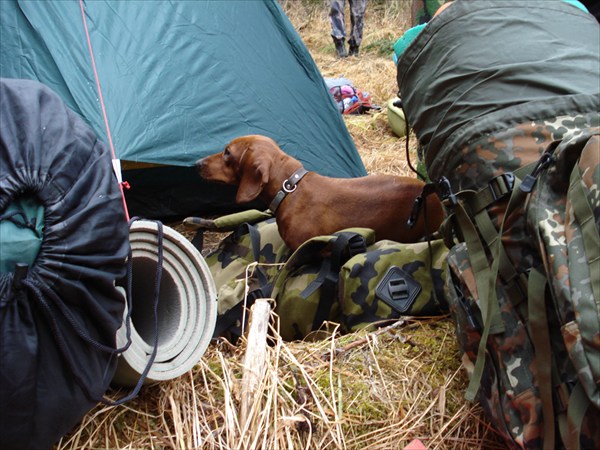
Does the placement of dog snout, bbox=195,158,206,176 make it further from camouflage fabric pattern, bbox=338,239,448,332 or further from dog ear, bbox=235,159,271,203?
camouflage fabric pattern, bbox=338,239,448,332

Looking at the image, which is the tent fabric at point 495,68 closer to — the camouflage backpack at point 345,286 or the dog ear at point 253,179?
the camouflage backpack at point 345,286

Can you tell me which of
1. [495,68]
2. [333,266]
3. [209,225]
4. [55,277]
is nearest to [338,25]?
[209,225]

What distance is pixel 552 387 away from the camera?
180 cm

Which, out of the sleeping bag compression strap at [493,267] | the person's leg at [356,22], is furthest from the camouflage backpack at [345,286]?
the person's leg at [356,22]

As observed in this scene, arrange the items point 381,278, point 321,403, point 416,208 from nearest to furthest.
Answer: point 321,403 → point 416,208 → point 381,278

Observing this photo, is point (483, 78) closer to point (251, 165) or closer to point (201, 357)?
point (201, 357)

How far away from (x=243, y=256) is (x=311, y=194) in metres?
0.51

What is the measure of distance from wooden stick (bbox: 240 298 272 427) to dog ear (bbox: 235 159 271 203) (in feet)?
4.61

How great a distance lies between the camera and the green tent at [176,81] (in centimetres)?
377

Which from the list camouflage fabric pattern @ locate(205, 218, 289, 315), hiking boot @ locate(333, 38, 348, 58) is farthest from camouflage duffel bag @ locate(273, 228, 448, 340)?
hiking boot @ locate(333, 38, 348, 58)

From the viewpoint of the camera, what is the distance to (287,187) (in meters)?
3.81

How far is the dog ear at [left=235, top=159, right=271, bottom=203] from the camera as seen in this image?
3.81m

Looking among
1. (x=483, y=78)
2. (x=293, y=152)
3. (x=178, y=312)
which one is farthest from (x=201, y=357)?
(x=293, y=152)

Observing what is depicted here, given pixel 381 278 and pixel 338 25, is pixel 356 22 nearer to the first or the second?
pixel 338 25
